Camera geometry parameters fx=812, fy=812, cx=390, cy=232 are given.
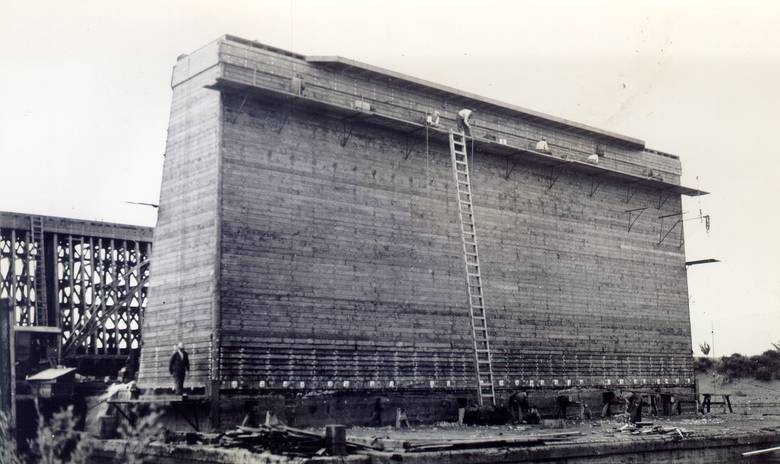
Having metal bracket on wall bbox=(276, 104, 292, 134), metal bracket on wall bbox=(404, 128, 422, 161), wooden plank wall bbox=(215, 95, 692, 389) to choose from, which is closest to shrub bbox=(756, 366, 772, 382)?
wooden plank wall bbox=(215, 95, 692, 389)

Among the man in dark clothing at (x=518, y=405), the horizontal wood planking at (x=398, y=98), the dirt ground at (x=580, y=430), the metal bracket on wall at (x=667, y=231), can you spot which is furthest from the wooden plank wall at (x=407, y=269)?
the dirt ground at (x=580, y=430)

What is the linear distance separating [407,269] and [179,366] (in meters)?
8.44

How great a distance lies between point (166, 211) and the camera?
25.4m

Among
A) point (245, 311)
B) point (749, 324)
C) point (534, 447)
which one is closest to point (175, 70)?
point (245, 311)

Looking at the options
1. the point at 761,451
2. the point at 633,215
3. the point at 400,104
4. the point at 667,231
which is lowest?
the point at 761,451

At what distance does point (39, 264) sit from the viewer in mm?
31469

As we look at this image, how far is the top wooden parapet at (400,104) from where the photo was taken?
24.1 metres

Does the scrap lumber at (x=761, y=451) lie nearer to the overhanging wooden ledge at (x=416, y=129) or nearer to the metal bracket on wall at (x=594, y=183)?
the overhanging wooden ledge at (x=416, y=129)

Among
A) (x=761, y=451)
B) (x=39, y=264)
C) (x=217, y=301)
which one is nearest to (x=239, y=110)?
(x=217, y=301)

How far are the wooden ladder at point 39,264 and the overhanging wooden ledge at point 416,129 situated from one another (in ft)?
40.8

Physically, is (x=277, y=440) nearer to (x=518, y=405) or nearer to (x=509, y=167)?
(x=518, y=405)

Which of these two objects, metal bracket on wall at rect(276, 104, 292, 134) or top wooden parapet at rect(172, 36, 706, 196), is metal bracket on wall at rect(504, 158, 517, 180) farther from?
metal bracket on wall at rect(276, 104, 292, 134)

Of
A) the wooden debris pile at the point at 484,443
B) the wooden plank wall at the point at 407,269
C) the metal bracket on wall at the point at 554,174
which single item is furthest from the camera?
the metal bracket on wall at the point at 554,174

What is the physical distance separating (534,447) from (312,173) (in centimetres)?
1101
